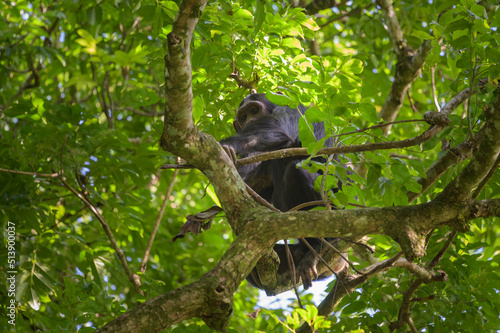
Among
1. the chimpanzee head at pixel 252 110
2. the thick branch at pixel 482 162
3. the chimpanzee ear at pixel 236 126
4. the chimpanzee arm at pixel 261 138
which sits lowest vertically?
the thick branch at pixel 482 162

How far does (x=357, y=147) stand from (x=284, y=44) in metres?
1.47

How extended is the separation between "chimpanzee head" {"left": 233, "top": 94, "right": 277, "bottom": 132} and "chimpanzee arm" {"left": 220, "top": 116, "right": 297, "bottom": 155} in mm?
155

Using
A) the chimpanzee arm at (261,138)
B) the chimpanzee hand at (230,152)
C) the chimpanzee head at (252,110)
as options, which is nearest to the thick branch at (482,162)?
the chimpanzee hand at (230,152)

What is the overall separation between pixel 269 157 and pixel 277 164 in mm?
1373

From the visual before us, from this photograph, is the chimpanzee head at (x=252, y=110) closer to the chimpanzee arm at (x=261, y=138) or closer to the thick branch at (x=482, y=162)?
the chimpanzee arm at (x=261, y=138)

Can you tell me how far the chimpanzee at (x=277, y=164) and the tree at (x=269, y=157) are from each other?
262 millimetres

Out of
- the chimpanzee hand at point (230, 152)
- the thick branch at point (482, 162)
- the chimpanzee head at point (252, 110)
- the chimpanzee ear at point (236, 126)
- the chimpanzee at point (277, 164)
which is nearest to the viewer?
the thick branch at point (482, 162)

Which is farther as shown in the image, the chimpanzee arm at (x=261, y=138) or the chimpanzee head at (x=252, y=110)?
the chimpanzee head at (x=252, y=110)

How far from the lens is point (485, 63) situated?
8.41ft

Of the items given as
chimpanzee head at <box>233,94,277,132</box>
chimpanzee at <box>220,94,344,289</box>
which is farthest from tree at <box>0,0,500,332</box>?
chimpanzee head at <box>233,94,277,132</box>

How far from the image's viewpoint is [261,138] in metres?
3.92

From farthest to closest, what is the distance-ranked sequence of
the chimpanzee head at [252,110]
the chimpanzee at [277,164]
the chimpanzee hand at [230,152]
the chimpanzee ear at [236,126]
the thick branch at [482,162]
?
the chimpanzee ear at [236,126] < the chimpanzee head at [252,110] < the chimpanzee at [277,164] < the chimpanzee hand at [230,152] < the thick branch at [482,162]

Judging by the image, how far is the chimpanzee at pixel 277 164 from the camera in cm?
372

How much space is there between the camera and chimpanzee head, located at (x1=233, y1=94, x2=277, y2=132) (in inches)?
175
